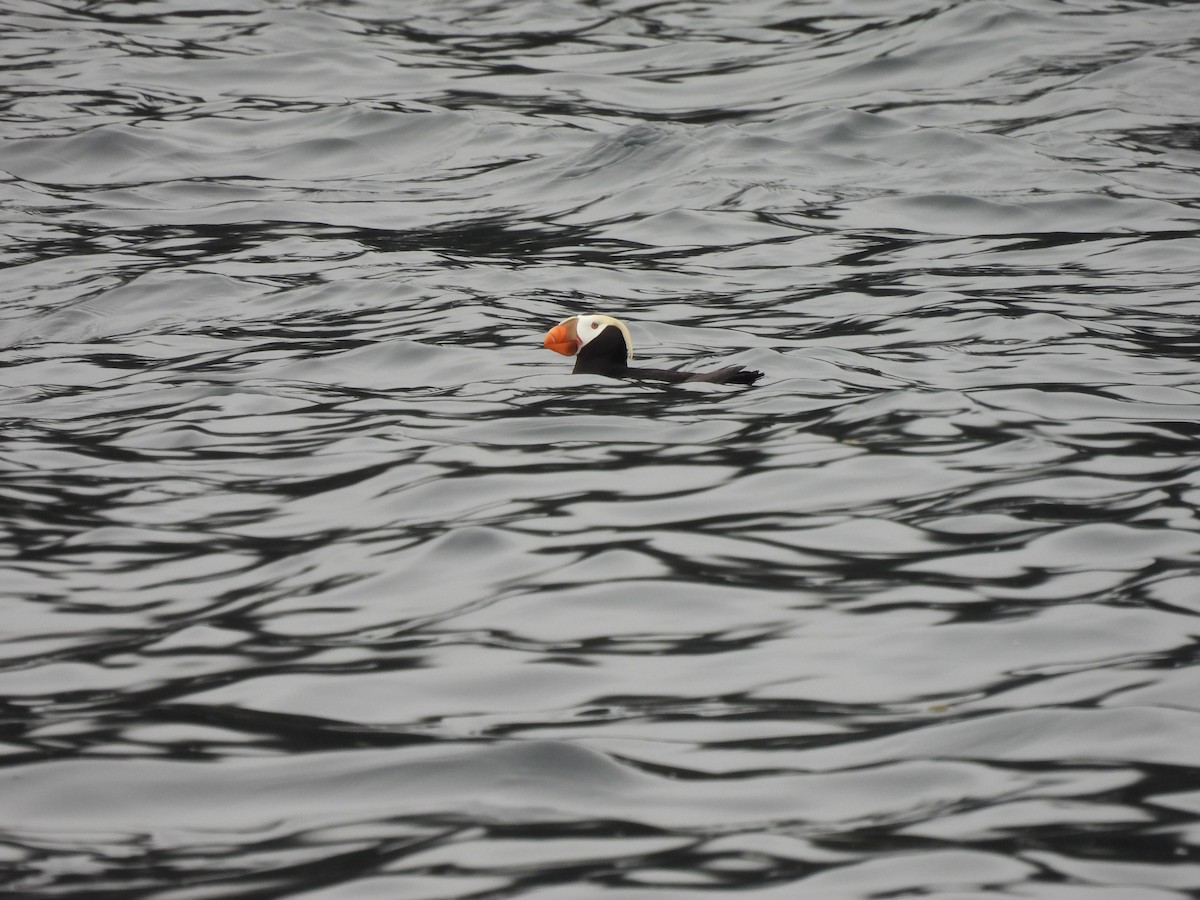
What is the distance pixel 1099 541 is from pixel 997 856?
2.21m

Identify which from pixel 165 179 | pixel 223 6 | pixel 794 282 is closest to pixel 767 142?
pixel 794 282

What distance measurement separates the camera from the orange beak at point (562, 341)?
8.19 metres

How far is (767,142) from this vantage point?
1341 centimetres

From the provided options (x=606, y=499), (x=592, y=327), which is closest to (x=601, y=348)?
(x=592, y=327)

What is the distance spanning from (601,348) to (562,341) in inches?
10.4

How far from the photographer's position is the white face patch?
26.4 feet

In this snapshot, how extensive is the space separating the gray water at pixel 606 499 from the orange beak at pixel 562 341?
0.77ft

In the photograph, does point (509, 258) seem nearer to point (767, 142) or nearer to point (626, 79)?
point (767, 142)

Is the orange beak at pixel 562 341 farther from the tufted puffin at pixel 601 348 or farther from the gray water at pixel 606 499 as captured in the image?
the gray water at pixel 606 499

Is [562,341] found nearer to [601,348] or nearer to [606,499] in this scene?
[601,348]

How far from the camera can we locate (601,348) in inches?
317

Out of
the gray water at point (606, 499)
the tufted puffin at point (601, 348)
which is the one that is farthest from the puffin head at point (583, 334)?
the gray water at point (606, 499)

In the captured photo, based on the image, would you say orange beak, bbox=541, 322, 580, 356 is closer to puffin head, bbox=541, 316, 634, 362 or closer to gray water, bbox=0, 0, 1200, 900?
puffin head, bbox=541, 316, 634, 362

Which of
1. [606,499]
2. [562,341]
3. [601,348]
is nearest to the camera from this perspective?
[606,499]
